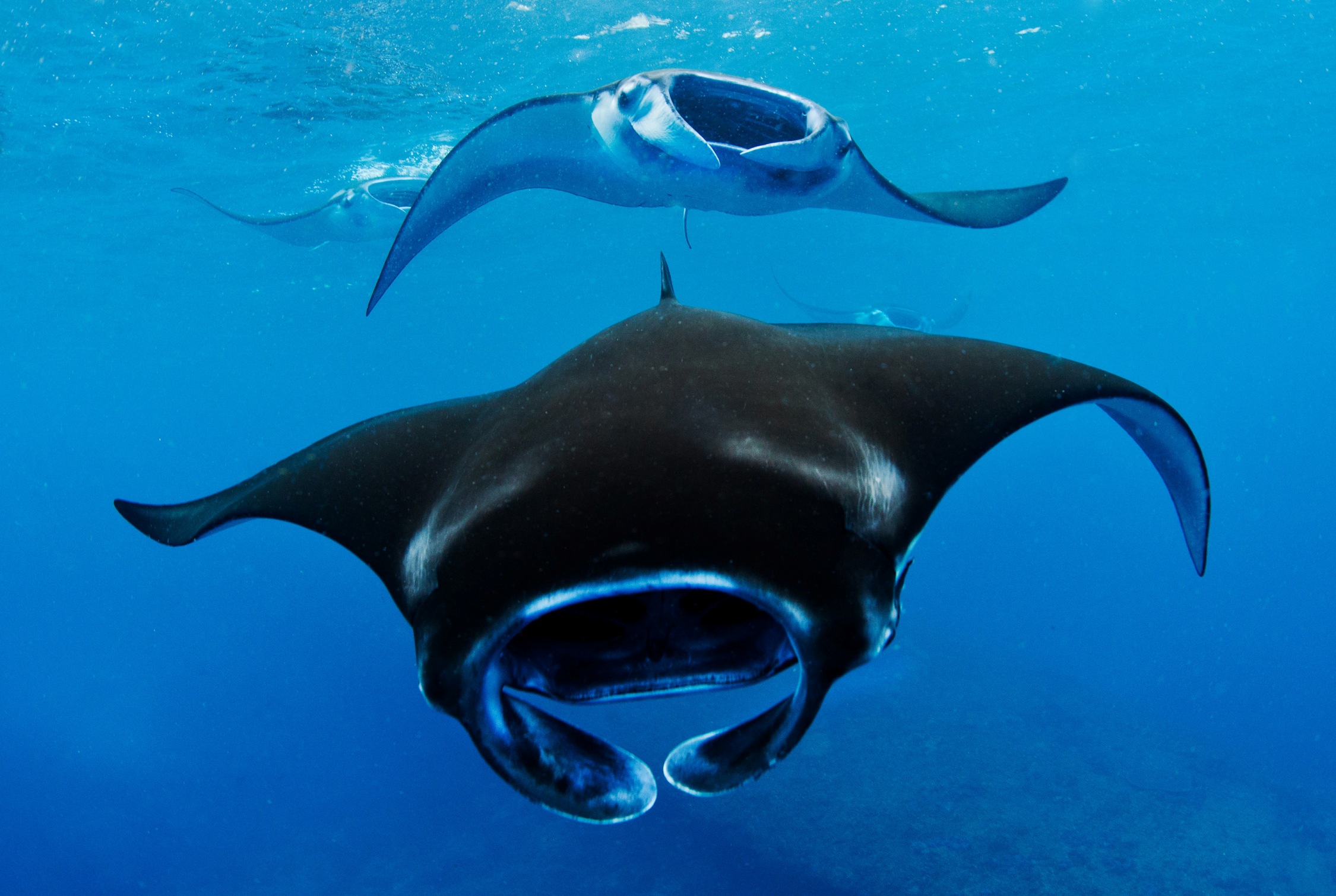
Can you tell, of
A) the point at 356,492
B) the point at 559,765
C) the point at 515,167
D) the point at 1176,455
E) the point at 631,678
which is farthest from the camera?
the point at 515,167

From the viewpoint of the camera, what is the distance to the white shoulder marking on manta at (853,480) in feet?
4.15

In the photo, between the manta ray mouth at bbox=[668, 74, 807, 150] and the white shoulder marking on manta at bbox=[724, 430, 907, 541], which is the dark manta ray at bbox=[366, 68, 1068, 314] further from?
the white shoulder marking on manta at bbox=[724, 430, 907, 541]

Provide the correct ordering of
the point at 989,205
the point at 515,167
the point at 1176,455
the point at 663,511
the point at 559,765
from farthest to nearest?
the point at 515,167
the point at 989,205
the point at 1176,455
the point at 559,765
the point at 663,511

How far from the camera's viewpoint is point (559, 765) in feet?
4.17

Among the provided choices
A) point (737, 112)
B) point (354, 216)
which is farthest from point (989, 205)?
point (354, 216)

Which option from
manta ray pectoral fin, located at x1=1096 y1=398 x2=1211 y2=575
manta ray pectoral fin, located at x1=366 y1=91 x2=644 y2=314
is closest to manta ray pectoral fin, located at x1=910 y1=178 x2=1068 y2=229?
manta ray pectoral fin, located at x1=366 y1=91 x2=644 y2=314

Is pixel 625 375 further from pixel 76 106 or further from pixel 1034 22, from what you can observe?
pixel 76 106

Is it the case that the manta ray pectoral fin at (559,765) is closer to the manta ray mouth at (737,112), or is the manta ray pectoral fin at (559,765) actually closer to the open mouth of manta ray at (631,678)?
the open mouth of manta ray at (631,678)

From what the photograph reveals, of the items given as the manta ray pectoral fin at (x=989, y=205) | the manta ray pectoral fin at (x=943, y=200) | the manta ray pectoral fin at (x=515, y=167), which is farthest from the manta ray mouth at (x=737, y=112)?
the manta ray pectoral fin at (x=989, y=205)

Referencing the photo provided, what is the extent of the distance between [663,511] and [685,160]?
142 inches

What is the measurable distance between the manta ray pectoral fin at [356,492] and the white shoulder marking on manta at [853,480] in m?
0.81

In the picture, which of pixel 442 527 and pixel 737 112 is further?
pixel 737 112

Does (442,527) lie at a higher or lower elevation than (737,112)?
lower

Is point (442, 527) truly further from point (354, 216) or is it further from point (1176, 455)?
point (354, 216)
